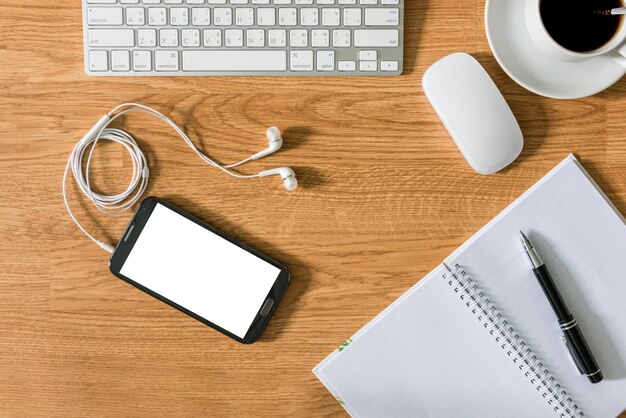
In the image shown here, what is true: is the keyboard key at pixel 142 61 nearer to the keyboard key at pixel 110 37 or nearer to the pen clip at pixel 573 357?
the keyboard key at pixel 110 37

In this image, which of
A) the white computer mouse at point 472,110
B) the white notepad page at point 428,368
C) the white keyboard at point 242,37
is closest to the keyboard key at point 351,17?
the white keyboard at point 242,37

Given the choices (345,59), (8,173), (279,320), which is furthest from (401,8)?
(8,173)

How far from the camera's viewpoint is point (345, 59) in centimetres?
68

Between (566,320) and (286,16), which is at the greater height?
(286,16)

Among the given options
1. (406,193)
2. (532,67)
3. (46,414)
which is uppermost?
(532,67)

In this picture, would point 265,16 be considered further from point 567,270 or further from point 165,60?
A: point 567,270

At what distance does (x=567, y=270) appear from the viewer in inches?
27.6

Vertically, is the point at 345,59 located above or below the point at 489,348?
above

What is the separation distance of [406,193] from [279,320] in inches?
8.6

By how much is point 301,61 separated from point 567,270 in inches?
16.0

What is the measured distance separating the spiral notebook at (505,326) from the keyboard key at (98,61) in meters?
0.44

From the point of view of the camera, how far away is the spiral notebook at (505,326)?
0.70 m

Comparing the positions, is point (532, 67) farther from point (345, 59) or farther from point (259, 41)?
point (259, 41)

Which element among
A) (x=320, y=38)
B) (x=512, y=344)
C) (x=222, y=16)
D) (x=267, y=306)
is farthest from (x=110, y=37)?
(x=512, y=344)
